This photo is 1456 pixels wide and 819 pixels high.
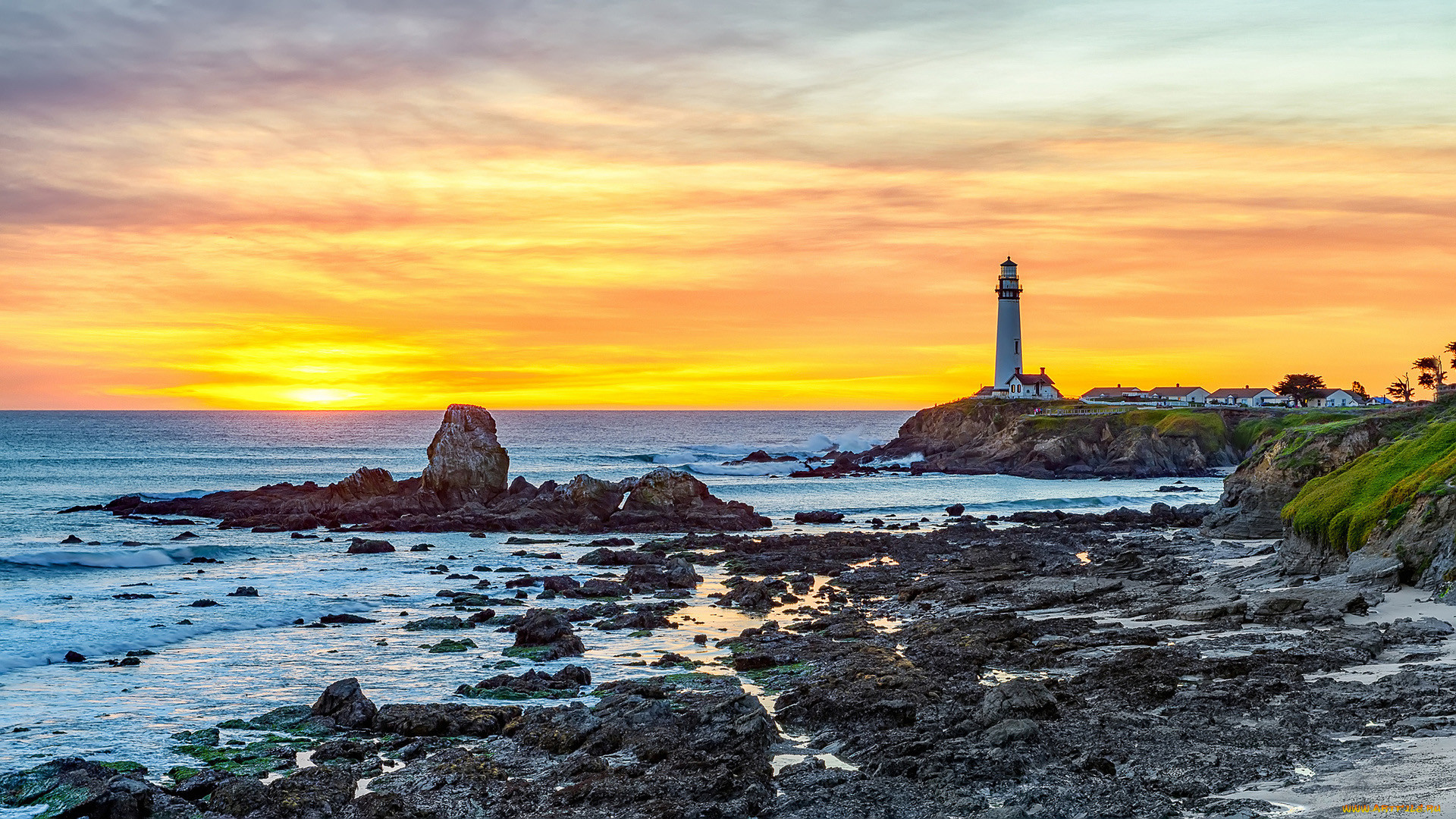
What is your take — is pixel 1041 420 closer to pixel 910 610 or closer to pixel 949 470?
pixel 949 470

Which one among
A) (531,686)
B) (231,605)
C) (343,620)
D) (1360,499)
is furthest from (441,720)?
(1360,499)

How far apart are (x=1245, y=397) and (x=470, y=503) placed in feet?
336

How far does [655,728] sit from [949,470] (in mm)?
87962

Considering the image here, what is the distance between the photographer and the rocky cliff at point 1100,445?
96.0 meters

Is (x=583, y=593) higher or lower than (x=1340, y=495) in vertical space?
lower

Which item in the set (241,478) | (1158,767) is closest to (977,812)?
(1158,767)

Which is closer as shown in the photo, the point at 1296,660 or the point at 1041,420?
the point at 1296,660

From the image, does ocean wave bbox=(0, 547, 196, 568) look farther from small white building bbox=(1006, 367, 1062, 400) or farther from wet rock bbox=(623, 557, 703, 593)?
small white building bbox=(1006, 367, 1062, 400)

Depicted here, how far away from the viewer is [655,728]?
18.1 meters

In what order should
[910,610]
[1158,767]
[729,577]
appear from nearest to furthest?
[1158,767]
[910,610]
[729,577]

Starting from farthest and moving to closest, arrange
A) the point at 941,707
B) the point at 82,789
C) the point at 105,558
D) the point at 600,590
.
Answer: the point at 105,558, the point at 600,590, the point at 941,707, the point at 82,789

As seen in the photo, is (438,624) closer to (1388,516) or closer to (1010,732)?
(1010,732)

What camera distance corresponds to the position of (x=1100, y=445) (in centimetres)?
10162

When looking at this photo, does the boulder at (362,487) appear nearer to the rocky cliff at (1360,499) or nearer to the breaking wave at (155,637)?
the breaking wave at (155,637)
